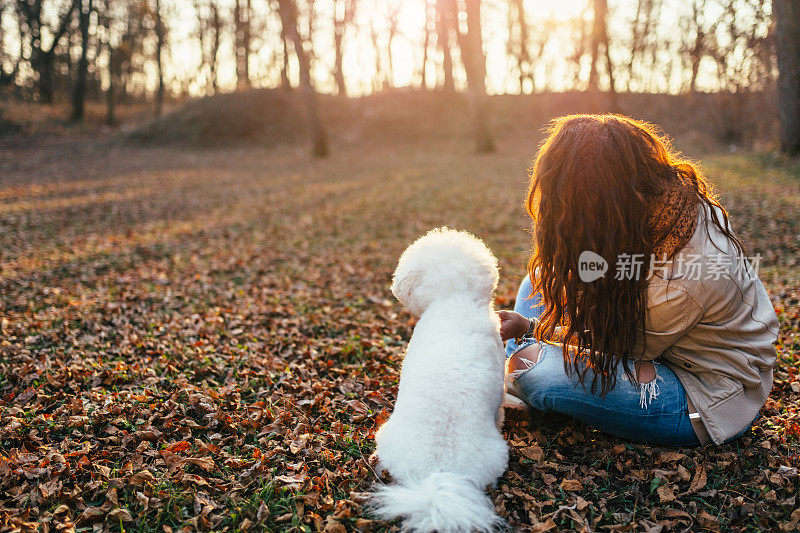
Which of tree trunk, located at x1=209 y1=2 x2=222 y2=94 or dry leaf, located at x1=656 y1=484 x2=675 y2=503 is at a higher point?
tree trunk, located at x1=209 y1=2 x2=222 y2=94

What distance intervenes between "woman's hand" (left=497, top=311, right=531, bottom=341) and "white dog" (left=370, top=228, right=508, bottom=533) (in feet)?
1.02

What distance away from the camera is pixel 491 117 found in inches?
1024

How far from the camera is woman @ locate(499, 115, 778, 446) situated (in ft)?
8.25

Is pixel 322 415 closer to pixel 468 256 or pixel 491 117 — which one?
pixel 468 256

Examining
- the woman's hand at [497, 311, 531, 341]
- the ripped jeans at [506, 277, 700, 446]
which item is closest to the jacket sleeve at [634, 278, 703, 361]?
the ripped jeans at [506, 277, 700, 446]

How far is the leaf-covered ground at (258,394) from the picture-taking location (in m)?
2.77

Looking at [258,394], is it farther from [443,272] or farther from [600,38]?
[600,38]

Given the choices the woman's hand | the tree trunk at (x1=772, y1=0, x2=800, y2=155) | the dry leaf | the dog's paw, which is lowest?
the dry leaf

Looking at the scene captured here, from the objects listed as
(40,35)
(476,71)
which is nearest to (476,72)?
(476,71)

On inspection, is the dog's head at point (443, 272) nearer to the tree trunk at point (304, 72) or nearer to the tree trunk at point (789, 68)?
the tree trunk at point (789, 68)

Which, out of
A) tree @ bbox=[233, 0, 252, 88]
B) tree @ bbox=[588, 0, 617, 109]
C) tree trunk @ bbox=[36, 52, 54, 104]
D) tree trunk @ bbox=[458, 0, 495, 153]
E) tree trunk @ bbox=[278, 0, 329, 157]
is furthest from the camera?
tree @ bbox=[233, 0, 252, 88]

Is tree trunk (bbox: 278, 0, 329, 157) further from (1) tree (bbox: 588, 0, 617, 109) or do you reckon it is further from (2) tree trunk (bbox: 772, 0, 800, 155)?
(2) tree trunk (bbox: 772, 0, 800, 155)

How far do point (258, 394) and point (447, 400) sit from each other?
2053 millimetres

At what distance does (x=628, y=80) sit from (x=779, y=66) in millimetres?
23781
